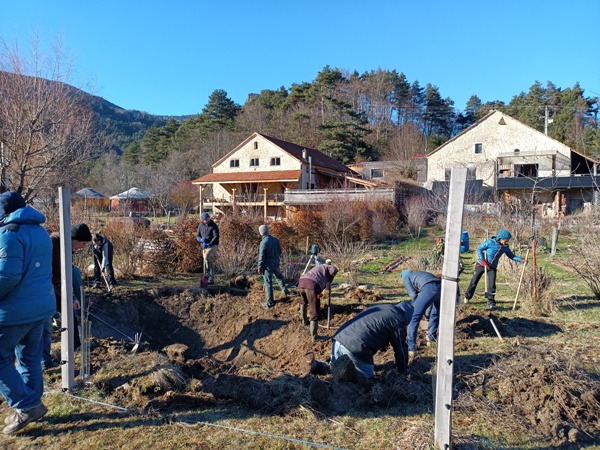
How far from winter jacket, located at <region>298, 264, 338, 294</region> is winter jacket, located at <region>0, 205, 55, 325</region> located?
12.2 ft

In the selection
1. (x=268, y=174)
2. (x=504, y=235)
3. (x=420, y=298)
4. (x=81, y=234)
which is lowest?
(x=420, y=298)

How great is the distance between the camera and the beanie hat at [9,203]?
11.3 ft

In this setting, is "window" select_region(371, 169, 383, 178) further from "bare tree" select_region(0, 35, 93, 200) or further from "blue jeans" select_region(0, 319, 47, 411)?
"blue jeans" select_region(0, 319, 47, 411)

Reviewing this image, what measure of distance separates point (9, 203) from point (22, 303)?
2.76ft

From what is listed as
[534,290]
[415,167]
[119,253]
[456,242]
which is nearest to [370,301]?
[534,290]

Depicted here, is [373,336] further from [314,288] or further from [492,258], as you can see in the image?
[492,258]

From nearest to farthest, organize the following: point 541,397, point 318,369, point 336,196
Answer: point 541,397 → point 318,369 → point 336,196

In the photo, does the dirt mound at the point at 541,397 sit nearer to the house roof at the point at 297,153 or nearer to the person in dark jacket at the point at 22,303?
the person in dark jacket at the point at 22,303

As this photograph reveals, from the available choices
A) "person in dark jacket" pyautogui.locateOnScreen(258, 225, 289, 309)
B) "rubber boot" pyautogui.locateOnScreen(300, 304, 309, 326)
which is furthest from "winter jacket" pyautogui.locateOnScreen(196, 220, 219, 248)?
"rubber boot" pyautogui.locateOnScreen(300, 304, 309, 326)

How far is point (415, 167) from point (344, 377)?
134ft

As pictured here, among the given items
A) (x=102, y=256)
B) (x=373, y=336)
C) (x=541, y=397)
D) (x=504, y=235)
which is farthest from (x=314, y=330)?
(x=102, y=256)

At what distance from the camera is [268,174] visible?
3234 cm

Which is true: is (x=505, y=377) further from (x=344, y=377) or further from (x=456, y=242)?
(x=456, y=242)

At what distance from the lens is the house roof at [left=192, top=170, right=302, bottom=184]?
31.0m
